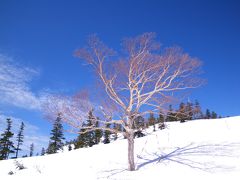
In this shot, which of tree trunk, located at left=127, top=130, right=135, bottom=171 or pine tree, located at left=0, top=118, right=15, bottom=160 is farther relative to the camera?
pine tree, located at left=0, top=118, right=15, bottom=160

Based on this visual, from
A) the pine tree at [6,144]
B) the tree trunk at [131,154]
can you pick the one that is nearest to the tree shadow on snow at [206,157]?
the tree trunk at [131,154]

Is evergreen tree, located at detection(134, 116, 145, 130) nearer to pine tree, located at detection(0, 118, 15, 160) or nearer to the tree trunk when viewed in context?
the tree trunk

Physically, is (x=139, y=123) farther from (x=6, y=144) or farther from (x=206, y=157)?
(x=6, y=144)

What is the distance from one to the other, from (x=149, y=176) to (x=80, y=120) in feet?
16.9

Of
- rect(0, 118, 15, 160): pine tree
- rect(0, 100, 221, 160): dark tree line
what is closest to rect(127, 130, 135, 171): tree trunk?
rect(0, 100, 221, 160): dark tree line

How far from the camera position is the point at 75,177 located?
12.1m

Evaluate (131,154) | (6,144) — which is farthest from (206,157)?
(6,144)

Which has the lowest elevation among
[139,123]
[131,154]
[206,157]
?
[206,157]

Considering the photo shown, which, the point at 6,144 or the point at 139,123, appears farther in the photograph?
the point at 6,144

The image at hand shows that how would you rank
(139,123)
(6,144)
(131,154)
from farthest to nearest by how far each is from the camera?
(6,144) < (139,123) < (131,154)

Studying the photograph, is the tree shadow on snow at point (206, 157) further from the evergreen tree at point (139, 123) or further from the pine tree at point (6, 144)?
the pine tree at point (6, 144)

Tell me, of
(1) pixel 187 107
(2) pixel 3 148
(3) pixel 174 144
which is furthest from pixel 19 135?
(1) pixel 187 107

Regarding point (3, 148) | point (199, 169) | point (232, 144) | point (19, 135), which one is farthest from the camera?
point (19, 135)

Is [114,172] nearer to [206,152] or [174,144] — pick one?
[206,152]
